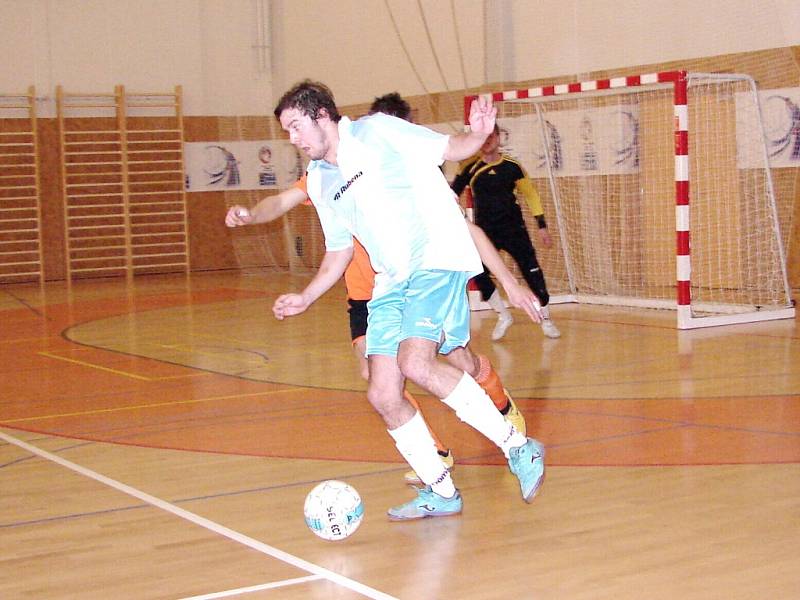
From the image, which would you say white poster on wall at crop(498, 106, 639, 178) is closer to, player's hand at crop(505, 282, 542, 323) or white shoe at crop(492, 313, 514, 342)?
white shoe at crop(492, 313, 514, 342)

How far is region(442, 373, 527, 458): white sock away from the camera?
446 cm

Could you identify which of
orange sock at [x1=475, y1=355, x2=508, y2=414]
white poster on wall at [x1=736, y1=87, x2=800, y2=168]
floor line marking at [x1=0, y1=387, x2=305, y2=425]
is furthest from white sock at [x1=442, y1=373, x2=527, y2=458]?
white poster on wall at [x1=736, y1=87, x2=800, y2=168]

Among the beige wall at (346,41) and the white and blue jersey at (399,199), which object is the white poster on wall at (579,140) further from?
the white and blue jersey at (399,199)

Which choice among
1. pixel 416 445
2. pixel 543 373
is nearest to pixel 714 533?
pixel 416 445

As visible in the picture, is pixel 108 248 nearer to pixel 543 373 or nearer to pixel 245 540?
pixel 543 373

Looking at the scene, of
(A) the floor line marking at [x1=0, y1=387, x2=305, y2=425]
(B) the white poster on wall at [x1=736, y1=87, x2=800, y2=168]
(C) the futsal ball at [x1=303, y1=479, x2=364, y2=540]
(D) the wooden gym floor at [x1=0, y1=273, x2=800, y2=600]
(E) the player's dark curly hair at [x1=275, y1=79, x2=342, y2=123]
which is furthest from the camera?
(B) the white poster on wall at [x1=736, y1=87, x2=800, y2=168]

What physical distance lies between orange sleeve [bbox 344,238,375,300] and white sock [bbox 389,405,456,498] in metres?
1.09

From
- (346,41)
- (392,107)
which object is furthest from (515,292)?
(346,41)

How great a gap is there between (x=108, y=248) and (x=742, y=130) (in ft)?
35.1

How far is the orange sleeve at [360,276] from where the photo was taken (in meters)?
5.38

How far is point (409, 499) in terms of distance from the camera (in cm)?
482

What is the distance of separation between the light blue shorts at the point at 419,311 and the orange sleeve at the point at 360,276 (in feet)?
2.73

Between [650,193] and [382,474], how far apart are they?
8150 mm

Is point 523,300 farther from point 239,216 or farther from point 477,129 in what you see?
point 239,216
